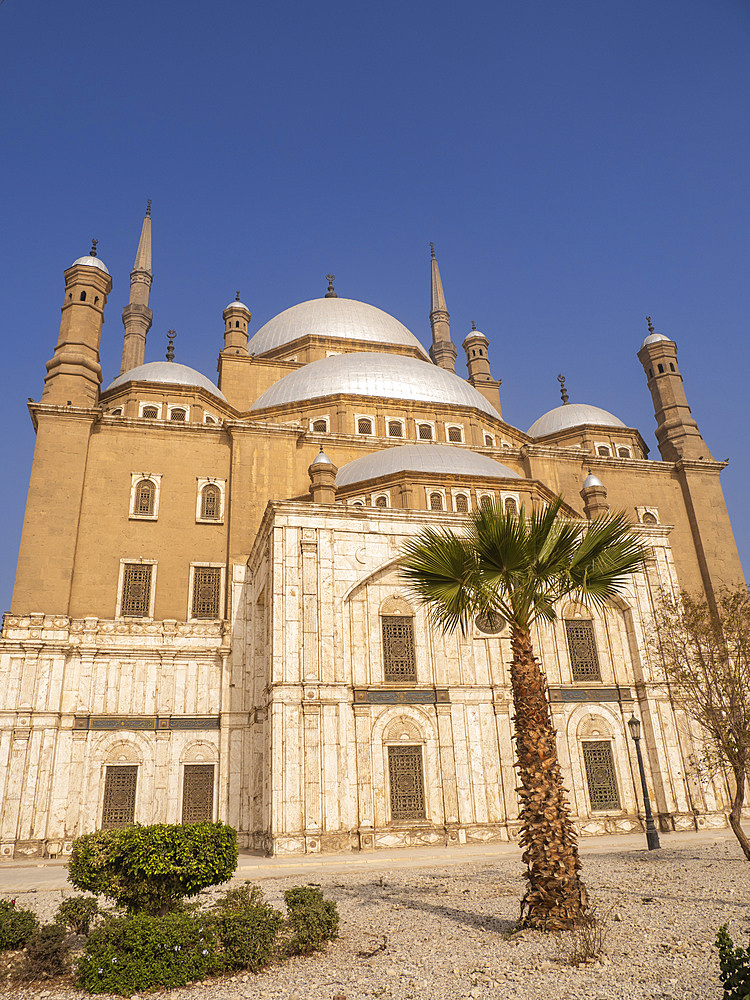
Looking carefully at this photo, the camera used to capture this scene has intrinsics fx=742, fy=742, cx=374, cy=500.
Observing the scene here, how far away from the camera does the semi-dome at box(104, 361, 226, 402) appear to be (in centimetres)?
2944

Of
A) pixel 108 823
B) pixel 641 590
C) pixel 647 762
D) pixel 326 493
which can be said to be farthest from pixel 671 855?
pixel 108 823

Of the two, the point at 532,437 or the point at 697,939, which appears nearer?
the point at 697,939

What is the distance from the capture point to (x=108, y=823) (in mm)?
18688

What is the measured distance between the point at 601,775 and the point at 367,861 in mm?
6976

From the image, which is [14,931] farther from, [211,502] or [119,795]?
[211,502]

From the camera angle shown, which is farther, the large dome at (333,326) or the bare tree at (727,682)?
the large dome at (333,326)

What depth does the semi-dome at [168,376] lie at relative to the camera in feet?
96.6

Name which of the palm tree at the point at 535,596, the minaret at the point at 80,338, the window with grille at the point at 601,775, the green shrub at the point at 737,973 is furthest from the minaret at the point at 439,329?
the green shrub at the point at 737,973

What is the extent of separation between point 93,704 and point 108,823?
298 cm

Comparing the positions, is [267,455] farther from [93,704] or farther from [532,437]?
[532,437]

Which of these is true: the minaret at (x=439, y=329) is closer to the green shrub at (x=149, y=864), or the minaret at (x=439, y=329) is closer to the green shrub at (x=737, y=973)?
the green shrub at (x=149, y=864)

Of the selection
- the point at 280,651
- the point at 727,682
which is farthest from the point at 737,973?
the point at 280,651

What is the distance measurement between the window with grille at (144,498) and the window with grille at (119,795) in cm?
756

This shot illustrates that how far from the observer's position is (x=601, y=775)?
1828 centimetres
